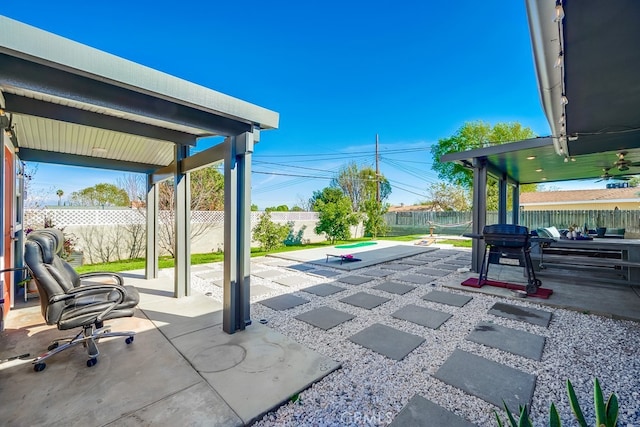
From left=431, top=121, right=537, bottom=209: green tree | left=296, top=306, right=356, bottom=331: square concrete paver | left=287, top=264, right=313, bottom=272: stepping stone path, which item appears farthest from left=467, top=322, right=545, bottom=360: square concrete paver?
left=431, top=121, right=537, bottom=209: green tree

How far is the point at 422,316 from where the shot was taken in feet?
11.7

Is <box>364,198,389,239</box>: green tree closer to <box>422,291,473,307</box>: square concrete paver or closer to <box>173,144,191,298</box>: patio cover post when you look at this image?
<box>422,291,473,307</box>: square concrete paver

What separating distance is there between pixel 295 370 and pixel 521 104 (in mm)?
15651

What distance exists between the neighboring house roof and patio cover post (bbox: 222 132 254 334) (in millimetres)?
21647

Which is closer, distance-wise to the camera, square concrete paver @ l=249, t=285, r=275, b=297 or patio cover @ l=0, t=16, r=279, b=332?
patio cover @ l=0, t=16, r=279, b=332

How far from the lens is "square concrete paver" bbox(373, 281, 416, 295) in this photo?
4.76 m

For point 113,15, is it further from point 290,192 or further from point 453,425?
point 290,192

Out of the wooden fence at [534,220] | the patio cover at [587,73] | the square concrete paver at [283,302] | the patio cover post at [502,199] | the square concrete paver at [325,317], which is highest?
the patio cover at [587,73]

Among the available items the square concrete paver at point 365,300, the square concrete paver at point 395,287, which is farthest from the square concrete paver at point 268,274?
the square concrete paver at point 395,287

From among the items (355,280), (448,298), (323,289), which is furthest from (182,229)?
(448,298)

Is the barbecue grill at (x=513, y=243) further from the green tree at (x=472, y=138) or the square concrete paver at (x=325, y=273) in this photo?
the green tree at (x=472, y=138)

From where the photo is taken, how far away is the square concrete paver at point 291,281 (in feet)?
17.6

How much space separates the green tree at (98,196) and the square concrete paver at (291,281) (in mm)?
12790

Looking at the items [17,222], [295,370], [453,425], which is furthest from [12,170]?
[453,425]
